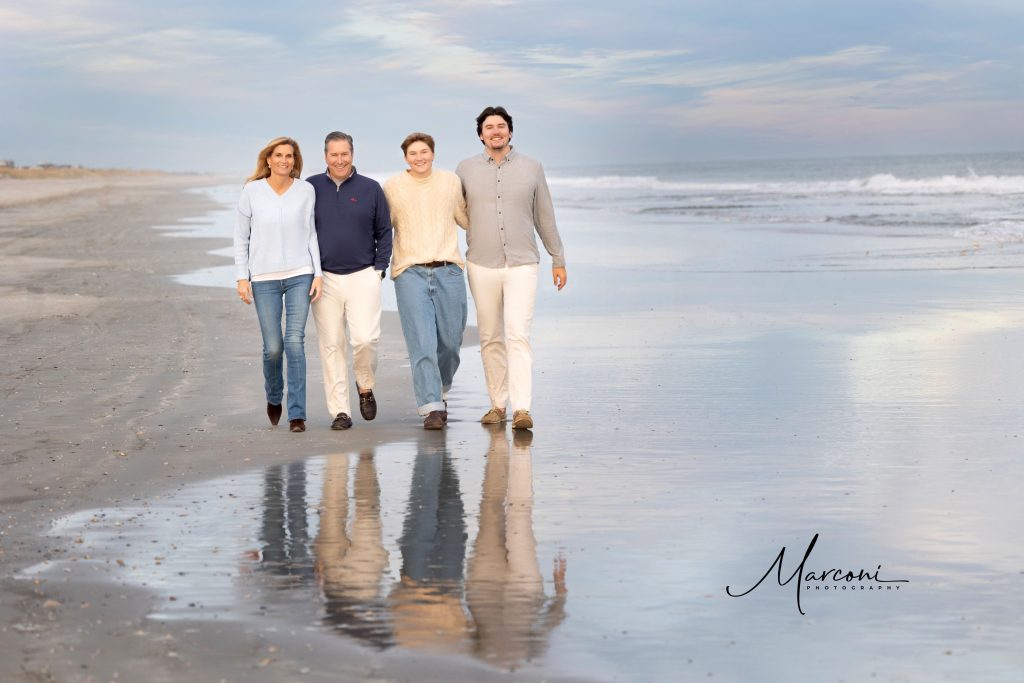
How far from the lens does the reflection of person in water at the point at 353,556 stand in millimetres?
4449

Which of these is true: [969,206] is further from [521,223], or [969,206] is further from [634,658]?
[634,658]

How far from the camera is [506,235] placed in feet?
A: 27.8

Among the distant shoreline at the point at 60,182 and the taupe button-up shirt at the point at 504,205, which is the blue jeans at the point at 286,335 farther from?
→ the distant shoreline at the point at 60,182

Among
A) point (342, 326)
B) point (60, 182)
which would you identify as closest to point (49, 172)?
point (60, 182)

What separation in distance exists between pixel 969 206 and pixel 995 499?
38039 millimetres

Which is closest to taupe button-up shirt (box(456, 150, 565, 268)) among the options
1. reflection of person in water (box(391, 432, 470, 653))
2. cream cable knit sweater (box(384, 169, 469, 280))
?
cream cable knit sweater (box(384, 169, 469, 280))

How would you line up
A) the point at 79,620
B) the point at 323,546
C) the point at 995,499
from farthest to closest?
1. the point at 995,499
2. the point at 323,546
3. the point at 79,620

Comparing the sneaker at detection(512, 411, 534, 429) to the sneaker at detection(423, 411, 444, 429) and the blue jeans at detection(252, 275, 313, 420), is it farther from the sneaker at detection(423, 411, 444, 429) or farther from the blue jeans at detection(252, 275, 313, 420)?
the blue jeans at detection(252, 275, 313, 420)

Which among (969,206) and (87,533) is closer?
(87,533)

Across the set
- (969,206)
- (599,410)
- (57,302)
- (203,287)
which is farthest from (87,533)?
(969,206)

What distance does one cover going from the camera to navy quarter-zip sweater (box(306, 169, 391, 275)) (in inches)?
326

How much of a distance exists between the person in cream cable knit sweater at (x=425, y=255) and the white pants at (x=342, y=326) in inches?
7.9

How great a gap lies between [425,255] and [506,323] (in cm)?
67

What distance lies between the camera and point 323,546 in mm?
5441
